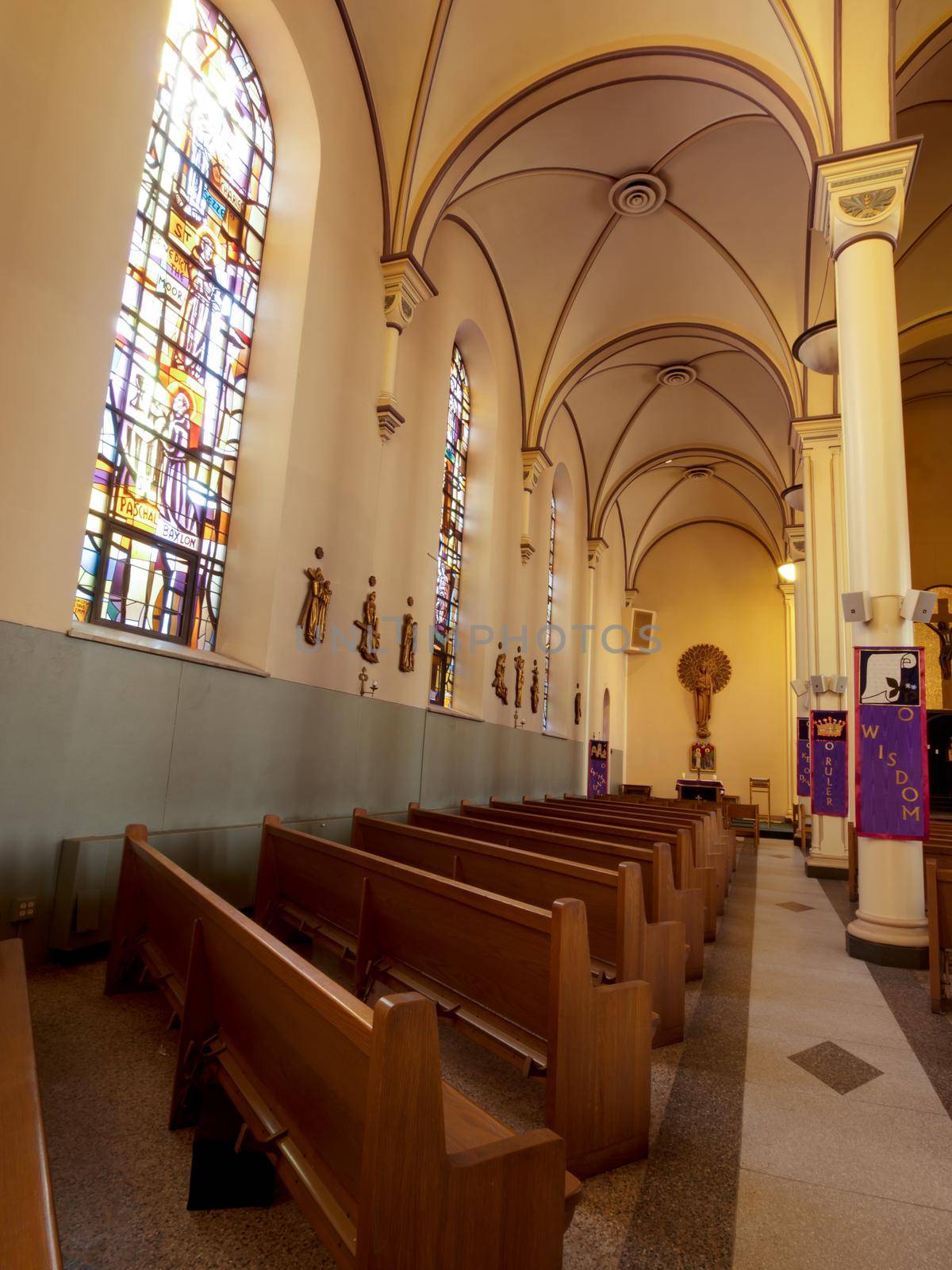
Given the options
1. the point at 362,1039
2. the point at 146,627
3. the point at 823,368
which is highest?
the point at 823,368

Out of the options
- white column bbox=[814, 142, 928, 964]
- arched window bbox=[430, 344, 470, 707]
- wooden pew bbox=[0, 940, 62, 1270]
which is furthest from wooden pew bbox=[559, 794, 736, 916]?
wooden pew bbox=[0, 940, 62, 1270]

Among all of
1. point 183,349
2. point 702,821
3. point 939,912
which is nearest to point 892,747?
point 939,912

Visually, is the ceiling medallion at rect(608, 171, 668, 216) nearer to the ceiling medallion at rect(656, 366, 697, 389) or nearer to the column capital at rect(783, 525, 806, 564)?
the ceiling medallion at rect(656, 366, 697, 389)

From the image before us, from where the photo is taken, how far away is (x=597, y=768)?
13.8m

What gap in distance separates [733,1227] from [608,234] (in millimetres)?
9776

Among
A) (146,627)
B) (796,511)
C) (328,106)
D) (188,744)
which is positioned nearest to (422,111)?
(328,106)

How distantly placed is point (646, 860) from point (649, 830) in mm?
1746

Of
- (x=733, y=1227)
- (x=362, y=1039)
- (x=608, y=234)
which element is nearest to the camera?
(x=362, y=1039)

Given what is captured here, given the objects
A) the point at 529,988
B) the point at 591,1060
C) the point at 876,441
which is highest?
the point at 876,441

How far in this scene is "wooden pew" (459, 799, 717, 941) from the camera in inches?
159

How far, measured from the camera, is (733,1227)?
171 cm

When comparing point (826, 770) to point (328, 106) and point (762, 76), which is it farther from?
point (328, 106)

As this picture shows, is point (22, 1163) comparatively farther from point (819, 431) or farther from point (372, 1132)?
point (819, 431)

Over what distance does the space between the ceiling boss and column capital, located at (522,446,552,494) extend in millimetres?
9807
